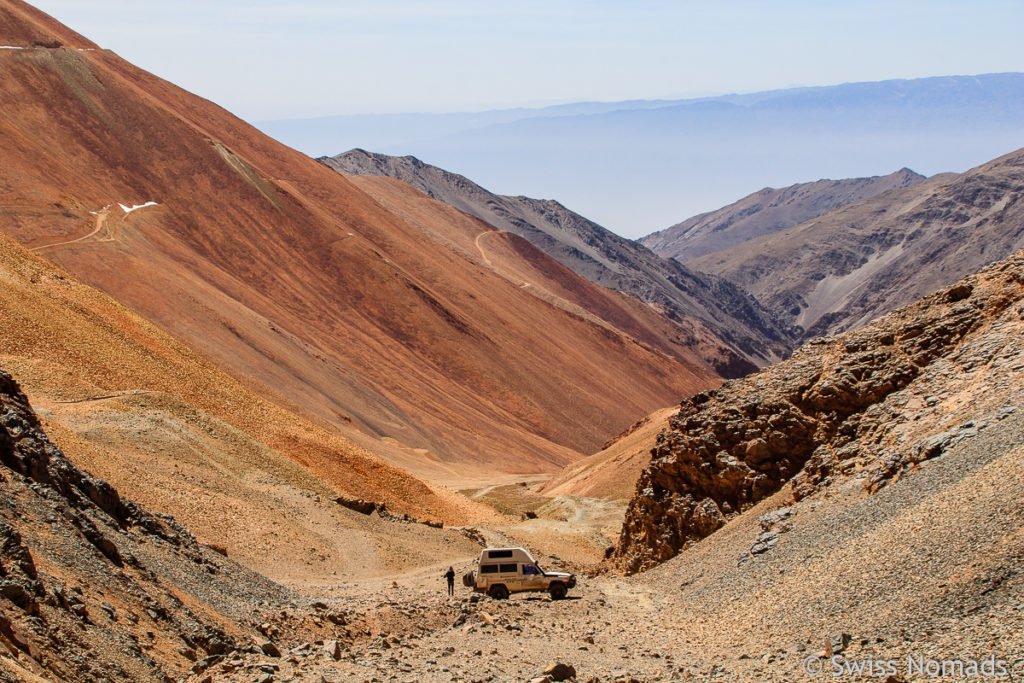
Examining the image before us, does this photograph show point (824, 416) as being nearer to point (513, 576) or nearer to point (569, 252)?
point (513, 576)

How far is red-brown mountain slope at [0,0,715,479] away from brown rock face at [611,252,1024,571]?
32874 millimetres

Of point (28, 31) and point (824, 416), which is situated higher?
point (28, 31)

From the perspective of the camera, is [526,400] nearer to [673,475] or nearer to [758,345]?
[673,475]

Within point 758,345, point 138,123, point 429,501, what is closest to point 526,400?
point 138,123

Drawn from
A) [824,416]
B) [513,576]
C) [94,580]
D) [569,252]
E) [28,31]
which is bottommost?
[513,576]

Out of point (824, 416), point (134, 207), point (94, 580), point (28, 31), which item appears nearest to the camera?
point (94, 580)

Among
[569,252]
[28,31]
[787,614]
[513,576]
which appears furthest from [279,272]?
[569,252]

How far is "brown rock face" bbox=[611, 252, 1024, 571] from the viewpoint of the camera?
858 inches

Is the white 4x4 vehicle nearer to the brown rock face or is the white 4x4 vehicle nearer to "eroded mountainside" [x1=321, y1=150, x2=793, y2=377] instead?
the brown rock face

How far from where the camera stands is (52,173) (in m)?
72.1

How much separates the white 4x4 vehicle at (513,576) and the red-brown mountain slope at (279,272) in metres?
34.0

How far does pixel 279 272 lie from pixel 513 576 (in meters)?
64.9

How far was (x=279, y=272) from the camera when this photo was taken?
8388 centimetres

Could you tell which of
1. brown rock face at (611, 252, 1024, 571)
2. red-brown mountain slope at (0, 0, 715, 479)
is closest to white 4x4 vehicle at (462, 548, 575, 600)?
brown rock face at (611, 252, 1024, 571)
